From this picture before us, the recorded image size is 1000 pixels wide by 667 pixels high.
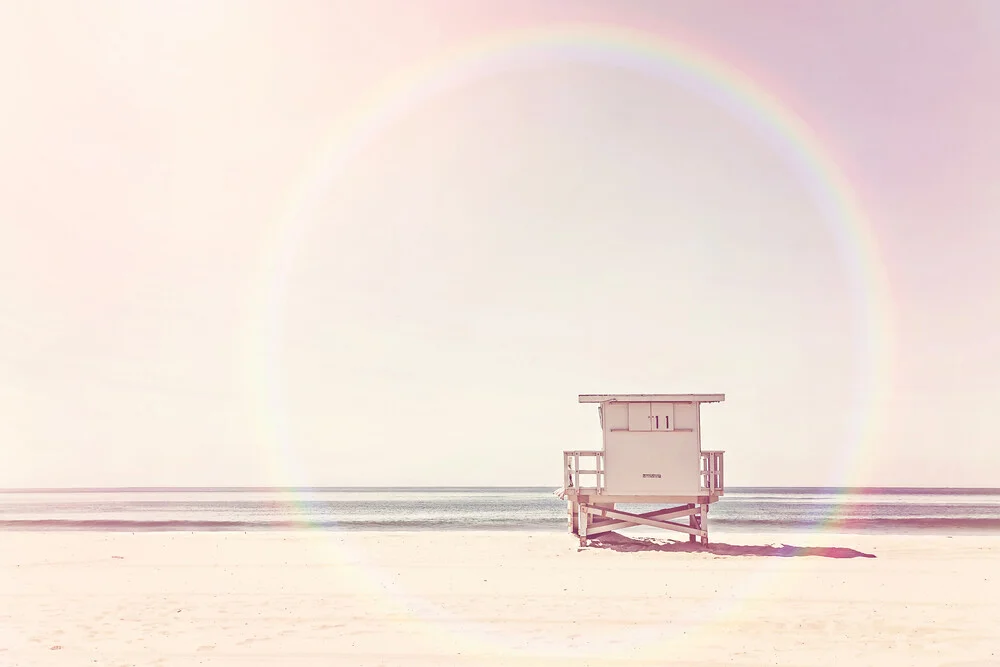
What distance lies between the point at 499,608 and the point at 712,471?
12.3 metres

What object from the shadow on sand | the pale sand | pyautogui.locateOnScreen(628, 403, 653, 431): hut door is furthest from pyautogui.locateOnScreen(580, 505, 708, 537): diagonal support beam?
pyautogui.locateOnScreen(628, 403, 653, 431): hut door

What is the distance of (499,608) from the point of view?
15.0 metres

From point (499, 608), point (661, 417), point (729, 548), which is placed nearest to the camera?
point (499, 608)

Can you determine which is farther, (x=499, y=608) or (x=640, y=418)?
(x=640, y=418)

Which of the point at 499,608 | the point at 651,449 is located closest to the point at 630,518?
the point at 651,449

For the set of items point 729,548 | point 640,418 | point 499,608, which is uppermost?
point 640,418

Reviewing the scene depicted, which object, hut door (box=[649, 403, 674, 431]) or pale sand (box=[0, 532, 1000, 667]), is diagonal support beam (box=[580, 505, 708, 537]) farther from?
hut door (box=[649, 403, 674, 431])

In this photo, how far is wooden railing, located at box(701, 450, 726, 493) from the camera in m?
25.1

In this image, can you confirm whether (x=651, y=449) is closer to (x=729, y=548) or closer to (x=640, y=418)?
(x=640, y=418)

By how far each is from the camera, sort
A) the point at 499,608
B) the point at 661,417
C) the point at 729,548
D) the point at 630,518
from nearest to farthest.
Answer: the point at 499,608, the point at 661,417, the point at 729,548, the point at 630,518

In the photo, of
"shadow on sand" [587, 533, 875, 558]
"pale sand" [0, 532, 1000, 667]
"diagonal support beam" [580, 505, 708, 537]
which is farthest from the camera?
"diagonal support beam" [580, 505, 708, 537]

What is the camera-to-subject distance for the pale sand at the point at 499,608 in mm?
11688

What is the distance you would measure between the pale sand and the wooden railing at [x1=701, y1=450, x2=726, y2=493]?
2723 mm

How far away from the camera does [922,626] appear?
13344mm
